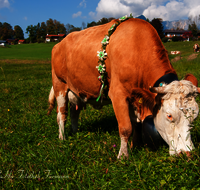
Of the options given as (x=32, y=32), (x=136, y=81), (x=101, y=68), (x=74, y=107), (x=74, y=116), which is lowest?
(x=74, y=116)

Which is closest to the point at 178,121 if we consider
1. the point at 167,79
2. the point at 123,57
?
the point at 167,79

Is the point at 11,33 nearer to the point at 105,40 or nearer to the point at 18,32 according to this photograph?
the point at 18,32

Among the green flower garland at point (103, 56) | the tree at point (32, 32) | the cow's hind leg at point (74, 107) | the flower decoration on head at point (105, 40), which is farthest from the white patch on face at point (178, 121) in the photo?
the tree at point (32, 32)

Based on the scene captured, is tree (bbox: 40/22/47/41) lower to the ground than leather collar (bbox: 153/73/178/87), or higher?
higher

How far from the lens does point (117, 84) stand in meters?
3.21

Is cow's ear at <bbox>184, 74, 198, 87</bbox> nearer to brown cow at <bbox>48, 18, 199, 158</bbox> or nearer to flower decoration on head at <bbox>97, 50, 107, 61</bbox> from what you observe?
brown cow at <bbox>48, 18, 199, 158</bbox>

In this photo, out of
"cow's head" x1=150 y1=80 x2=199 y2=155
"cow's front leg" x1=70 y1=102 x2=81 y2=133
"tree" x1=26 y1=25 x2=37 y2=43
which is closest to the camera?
"cow's head" x1=150 y1=80 x2=199 y2=155

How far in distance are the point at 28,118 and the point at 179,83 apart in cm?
447

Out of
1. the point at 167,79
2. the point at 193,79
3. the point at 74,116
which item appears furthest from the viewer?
the point at 74,116

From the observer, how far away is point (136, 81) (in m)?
3.10

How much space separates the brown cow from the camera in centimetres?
258

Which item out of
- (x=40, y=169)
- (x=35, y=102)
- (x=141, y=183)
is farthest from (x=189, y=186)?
(x=35, y=102)

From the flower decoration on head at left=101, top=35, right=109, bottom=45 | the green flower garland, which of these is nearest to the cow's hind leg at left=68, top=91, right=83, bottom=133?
the green flower garland

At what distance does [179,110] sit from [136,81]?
846 mm
